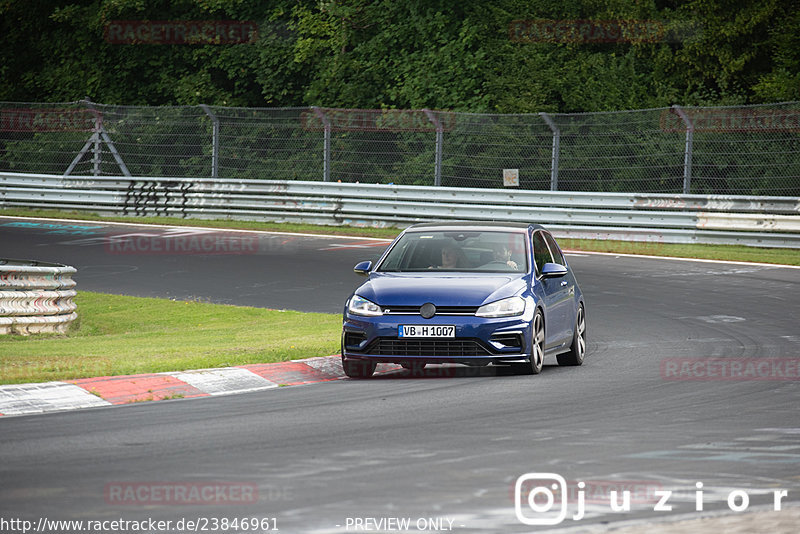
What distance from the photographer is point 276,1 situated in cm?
3812

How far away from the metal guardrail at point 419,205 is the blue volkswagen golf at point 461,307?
1281 cm

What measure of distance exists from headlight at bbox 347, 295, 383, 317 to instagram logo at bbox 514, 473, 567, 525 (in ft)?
15.6

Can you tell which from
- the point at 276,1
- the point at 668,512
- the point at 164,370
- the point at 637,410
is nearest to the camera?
the point at 668,512

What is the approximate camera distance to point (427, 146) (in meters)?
28.9

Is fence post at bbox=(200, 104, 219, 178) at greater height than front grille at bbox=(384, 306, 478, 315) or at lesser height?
greater

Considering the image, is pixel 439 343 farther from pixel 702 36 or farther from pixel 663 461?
pixel 702 36

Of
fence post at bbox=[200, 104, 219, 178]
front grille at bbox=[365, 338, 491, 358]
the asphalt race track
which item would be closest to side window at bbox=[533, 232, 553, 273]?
the asphalt race track

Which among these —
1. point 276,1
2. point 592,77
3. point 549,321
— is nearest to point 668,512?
point 549,321

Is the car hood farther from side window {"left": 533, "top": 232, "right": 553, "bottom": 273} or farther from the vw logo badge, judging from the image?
side window {"left": 533, "top": 232, "right": 553, "bottom": 273}

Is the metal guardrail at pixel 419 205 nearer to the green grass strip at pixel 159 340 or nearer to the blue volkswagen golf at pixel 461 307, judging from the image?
the green grass strip at pixel 159 340

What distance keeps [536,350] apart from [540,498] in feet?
17.6

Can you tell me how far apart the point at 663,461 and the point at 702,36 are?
97.1 feet

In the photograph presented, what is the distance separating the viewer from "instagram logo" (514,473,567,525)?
6.01 m

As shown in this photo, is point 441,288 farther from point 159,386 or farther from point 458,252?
point 159,386
